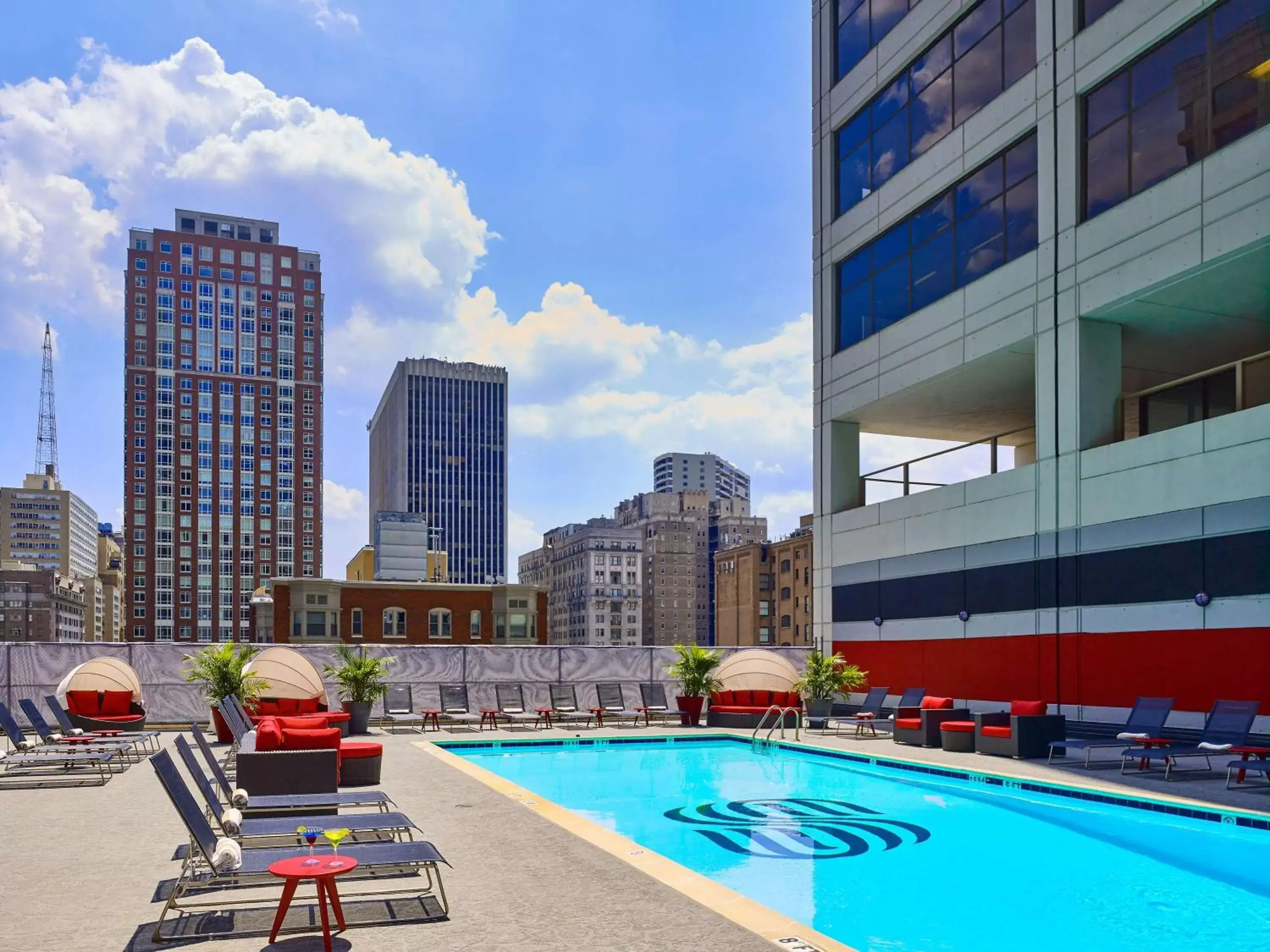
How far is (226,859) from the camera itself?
6.27m

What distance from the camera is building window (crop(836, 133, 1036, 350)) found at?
21.8 m

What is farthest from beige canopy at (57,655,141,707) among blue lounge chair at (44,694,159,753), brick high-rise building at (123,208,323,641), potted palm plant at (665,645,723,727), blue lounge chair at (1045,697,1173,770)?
brick high-rise building at (123,208,323,641)

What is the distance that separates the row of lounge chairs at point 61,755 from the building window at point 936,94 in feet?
66.7

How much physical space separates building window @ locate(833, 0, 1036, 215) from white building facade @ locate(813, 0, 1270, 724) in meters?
0.07

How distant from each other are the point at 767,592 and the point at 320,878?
121846 millimetres

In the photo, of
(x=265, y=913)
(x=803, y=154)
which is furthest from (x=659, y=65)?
(x=265, y=913)

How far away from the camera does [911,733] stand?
19188 millimetres

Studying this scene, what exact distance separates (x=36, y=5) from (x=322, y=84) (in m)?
5.03

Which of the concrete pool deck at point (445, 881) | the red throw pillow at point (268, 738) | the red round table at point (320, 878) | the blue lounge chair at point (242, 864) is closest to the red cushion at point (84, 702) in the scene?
the concrete pool deck at point (445, 881)

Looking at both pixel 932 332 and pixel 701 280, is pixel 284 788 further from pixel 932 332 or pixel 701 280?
pixel 701 280

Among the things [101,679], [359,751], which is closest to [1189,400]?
[359,751]

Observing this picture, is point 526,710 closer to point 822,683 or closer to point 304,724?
point 822,683

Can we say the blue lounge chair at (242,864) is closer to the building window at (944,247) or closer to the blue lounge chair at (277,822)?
the blue lounge chair at (277,822)

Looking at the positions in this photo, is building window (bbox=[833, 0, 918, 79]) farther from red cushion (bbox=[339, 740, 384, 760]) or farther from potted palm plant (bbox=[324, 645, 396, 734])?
red cushion (bbox=[339, 740, 384, 760])
